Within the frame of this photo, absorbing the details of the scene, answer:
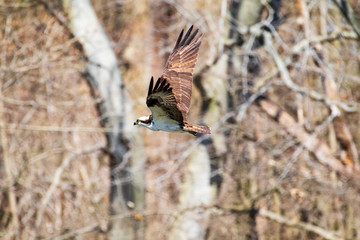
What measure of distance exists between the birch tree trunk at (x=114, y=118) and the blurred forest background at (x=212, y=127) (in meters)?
0.03

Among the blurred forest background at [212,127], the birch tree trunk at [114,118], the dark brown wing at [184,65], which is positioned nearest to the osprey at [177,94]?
the dark brown wing at [184,65]

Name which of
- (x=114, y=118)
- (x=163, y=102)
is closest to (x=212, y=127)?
(x=114, y=118)

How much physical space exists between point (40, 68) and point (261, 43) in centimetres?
330

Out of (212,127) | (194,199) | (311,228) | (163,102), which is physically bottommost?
(311,228)

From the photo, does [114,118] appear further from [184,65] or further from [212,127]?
[184,65]

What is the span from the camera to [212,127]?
11.1m

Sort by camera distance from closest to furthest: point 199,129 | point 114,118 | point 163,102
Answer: point 163,102
point 199,129
point 114,118

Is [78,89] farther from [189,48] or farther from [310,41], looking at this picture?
[189,48]

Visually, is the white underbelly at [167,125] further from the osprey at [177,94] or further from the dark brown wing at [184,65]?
the dark brown wing at [184,65]

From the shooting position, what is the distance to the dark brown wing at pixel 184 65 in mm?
6160

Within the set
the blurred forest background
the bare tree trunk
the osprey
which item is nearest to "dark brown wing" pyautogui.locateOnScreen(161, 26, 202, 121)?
the osprey

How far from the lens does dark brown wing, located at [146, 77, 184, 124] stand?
562 centimetres

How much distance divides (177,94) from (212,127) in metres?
5.30

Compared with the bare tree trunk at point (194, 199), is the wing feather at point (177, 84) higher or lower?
higher
